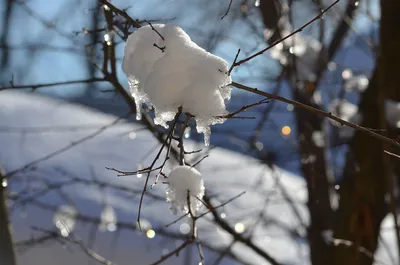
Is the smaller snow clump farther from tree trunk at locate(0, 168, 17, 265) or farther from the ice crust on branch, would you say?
tree trunk at locate(0, 168, 17, 265)

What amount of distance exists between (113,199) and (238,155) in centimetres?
160

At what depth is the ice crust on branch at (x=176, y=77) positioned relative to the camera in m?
0.98

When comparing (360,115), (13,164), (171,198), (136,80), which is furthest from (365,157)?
(13,164)

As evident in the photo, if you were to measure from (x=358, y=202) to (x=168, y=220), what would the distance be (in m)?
1.41

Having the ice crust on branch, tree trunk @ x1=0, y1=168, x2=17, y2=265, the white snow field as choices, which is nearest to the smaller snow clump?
the ice crust on branch

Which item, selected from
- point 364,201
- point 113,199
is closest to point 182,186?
point 364,201

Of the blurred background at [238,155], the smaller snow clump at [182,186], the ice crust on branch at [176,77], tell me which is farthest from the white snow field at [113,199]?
the ice crust on branch at [176,77]

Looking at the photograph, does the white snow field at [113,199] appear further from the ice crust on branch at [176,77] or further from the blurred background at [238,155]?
the ice crust on branch at [176,77]

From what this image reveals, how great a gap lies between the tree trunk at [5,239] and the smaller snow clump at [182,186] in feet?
3.01

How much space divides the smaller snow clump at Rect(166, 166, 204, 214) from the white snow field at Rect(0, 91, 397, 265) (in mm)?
1250

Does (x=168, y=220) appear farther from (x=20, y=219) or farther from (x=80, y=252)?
(x=20, y=219)

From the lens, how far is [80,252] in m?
3.05

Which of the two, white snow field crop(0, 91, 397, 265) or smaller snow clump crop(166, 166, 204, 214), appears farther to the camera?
white snow field crop(0, 91, 397, 265)

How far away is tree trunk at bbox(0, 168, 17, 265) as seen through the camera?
73.8 inches
